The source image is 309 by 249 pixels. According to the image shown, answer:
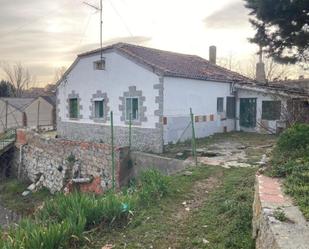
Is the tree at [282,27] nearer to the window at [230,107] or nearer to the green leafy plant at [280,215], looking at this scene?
the green leafy plant at [280,215]

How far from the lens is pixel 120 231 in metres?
6.17

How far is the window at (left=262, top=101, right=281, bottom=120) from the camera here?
725 inches

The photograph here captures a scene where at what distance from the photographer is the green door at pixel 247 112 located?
19.9 m

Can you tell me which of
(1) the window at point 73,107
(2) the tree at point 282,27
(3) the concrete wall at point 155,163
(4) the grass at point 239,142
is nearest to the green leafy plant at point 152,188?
(3) the concrete wall at point 155,163

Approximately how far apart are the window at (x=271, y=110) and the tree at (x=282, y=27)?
276 inches

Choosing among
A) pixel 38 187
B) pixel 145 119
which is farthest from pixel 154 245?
pixel 38 187

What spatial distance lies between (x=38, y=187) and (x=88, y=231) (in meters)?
14.6

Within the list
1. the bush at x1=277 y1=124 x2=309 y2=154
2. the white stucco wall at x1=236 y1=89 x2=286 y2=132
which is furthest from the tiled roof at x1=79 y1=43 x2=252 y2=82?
the bush at x1=277 y1=124 x2=309 y2=154

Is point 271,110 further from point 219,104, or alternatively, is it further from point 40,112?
point 40,112

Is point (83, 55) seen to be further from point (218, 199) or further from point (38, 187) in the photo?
point (218, 199)

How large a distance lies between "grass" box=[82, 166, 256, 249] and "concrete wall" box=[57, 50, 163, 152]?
7741 millimetres

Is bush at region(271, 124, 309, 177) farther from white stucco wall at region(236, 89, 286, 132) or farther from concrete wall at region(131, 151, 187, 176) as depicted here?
white stucco wall at region(236, 89, 286, 132)

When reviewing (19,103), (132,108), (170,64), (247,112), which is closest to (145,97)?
(132,108)

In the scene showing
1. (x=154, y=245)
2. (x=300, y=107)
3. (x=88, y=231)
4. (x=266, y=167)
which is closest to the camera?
(x=154, y=245)
